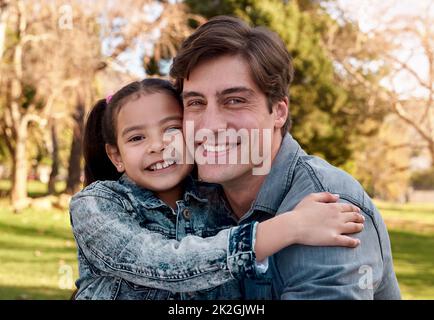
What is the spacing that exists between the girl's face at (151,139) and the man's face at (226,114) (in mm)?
105

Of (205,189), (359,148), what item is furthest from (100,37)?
(205,189)

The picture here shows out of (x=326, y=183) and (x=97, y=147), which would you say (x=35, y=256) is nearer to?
(x=97, y=147)

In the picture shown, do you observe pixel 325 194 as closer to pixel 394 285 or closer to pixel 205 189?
pixel 394 285

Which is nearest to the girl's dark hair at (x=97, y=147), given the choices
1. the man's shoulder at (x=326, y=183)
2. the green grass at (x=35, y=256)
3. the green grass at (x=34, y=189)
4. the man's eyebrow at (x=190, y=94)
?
the man's eyebrow at (x=190, y=94)

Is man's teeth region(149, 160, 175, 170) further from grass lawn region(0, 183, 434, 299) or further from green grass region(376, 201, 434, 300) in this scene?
green grass region(376, 201, 434, 300)

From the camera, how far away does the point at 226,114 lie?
2225 mm

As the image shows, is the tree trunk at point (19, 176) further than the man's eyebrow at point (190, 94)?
Yes

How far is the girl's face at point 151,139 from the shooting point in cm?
238

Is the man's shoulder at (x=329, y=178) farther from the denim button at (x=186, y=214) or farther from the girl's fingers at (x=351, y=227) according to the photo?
the denim button at (x=186, y=214)

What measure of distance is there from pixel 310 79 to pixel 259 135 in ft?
63.1

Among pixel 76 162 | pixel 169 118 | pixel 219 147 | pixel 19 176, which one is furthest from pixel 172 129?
pixel 76 162

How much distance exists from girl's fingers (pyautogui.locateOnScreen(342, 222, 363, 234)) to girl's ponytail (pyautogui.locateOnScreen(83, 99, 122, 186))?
131 centimetres
